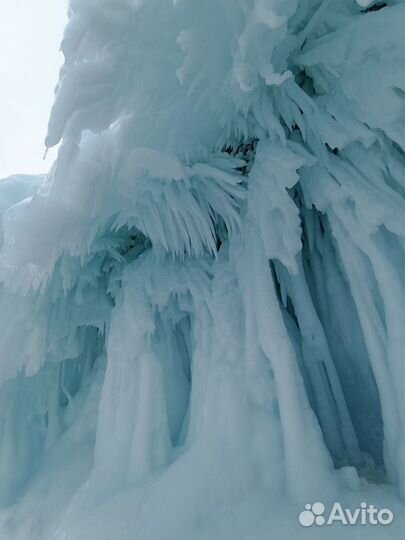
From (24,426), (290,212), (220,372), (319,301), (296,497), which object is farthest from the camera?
(24,426)

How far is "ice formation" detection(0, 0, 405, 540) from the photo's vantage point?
8.50 ft

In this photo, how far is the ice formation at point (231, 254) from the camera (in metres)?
2.59

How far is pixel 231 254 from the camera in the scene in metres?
3.59

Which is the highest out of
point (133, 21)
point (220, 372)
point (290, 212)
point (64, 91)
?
point (133, 21)

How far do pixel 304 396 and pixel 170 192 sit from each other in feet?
6.71

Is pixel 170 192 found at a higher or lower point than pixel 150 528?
higher

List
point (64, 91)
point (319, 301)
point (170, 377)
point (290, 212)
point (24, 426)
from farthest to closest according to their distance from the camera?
point (24, 426), point (170, 377), point (319, 301), point (290, 212), point (64, 91)

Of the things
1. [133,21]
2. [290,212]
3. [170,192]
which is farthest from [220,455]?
[133,21]

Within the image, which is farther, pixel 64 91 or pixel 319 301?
pixel 319 301

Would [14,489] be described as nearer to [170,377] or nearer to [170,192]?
[170,377]

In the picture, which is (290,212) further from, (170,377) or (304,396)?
(170,377)

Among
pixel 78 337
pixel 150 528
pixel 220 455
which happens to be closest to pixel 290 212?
pixel 220 455

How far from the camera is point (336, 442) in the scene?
10.1 ft

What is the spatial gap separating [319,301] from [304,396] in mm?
1173
